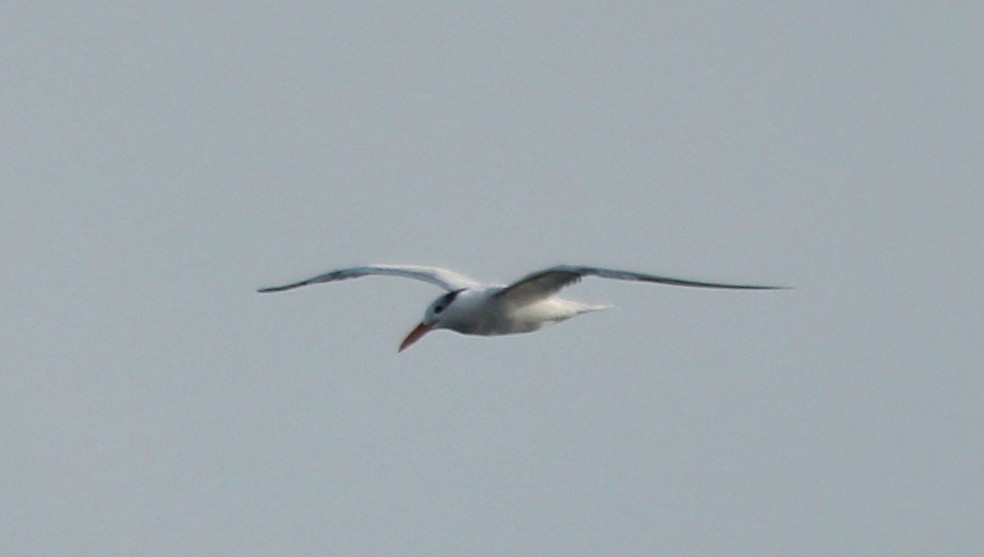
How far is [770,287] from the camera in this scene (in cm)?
2394

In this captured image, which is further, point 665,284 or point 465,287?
point 465,287

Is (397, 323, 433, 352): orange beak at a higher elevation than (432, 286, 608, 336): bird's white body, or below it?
below

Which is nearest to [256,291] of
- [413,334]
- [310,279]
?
[310,279]

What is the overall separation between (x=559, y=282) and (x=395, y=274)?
5009 millimetres

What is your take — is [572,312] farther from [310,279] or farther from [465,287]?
[310,279]

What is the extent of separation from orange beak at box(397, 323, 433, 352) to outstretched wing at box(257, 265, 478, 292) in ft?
2.92

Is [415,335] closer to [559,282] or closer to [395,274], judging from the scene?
[395,274]

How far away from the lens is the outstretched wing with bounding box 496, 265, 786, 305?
2434 centimetres

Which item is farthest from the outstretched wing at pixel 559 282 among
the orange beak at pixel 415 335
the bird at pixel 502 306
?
the orange beak at pixel 415 335

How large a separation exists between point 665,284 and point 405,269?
7705mm

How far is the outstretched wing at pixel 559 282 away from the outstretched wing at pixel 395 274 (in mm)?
2819

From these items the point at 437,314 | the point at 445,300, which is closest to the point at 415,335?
the point at 437,314

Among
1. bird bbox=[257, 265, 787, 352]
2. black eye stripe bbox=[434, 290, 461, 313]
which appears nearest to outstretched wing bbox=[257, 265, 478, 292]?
bird bbox=[257, 265, 787, 352]

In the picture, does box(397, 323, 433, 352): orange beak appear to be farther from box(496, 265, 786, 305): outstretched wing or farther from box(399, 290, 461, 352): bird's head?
box(496, 265, 786, 305): outstretched wing
